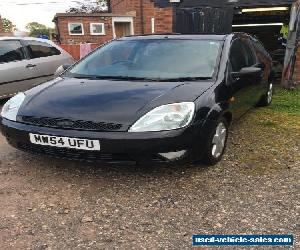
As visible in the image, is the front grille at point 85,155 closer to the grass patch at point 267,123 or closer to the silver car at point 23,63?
the grass patch at point 267,123

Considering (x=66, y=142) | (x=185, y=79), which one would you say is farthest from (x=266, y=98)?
(x=66, y=142)

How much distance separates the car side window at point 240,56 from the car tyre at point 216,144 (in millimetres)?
824

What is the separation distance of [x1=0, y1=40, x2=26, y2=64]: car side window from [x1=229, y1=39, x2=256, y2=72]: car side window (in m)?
4.32

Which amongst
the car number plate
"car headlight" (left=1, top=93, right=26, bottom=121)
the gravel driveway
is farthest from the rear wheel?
"car headlight" (left=1, top=93, right=26, bottom=121)

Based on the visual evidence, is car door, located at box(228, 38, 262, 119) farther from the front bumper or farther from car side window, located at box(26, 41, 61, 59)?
car side window, located at box(26, 41, 61, 59)

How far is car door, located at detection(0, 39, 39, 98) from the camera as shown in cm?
706

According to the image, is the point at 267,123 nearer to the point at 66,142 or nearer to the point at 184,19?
the point at 66,142

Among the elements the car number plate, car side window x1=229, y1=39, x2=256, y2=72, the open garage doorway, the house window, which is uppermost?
car side window x1=229, y1=39, x2=256, y2=72

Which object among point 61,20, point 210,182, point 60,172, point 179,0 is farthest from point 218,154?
point 61,20

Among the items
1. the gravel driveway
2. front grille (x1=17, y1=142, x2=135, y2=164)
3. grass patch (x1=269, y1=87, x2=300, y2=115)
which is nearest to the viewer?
the gravel driveway

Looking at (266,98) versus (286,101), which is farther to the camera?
(286,101)

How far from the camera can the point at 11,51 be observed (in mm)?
7281

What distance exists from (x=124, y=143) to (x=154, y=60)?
152cm

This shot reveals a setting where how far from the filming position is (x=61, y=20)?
24.2 m
